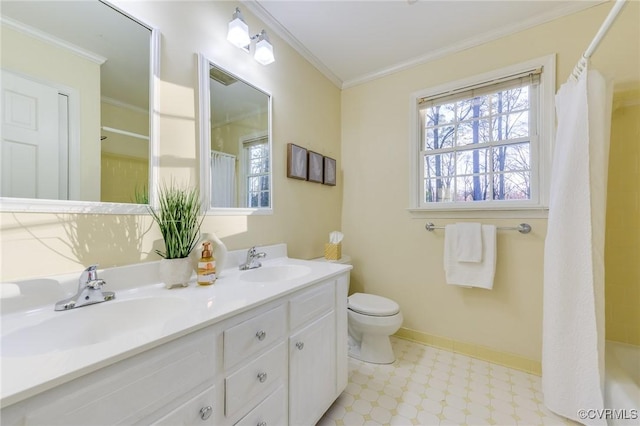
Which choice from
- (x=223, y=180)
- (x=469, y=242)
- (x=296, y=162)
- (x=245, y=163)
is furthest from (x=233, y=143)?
(x=469, y=242)

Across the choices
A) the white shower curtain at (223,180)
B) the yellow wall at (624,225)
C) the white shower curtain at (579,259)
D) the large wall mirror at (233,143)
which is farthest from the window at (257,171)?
the yellow wall at (624,225)

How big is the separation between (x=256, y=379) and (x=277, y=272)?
653mm

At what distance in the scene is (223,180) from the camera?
146 cm

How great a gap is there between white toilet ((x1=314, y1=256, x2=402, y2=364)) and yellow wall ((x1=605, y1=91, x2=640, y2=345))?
127cm

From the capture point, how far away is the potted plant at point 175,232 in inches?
41.5

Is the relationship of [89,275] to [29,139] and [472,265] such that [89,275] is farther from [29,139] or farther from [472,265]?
[472,265]

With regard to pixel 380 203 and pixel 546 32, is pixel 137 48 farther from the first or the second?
pixel 546 32

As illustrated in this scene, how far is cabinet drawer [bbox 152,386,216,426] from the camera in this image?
660mm

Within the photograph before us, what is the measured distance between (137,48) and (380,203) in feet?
6.26

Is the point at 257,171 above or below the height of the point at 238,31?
below

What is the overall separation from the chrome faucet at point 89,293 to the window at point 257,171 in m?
0.83

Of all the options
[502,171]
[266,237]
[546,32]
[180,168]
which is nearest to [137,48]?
[180,168]

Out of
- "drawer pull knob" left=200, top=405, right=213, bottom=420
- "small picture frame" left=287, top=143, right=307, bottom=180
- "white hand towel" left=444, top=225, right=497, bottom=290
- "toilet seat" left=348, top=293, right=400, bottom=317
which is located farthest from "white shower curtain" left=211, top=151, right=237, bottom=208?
"white hand towel" left=444, top=225, right=497, bottom=290

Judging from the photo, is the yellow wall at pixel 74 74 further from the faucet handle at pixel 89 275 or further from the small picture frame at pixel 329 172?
the small picture frame at pixel 329 172
